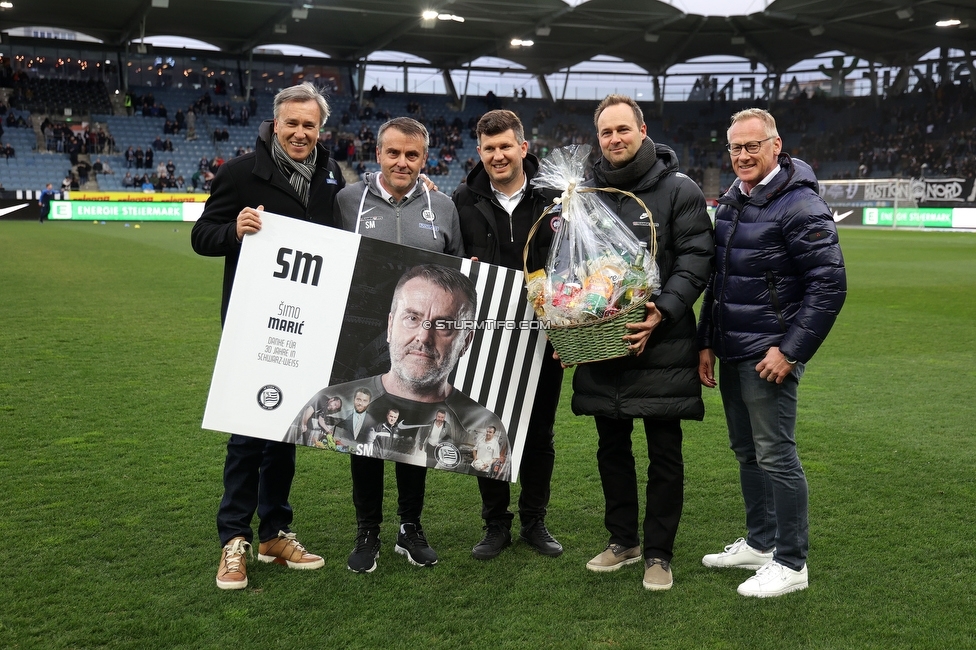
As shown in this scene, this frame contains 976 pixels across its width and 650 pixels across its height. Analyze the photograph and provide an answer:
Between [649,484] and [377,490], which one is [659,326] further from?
[377,490]

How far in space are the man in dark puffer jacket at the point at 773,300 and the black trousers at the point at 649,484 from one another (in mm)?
334

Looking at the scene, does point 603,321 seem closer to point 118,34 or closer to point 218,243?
point 218,243

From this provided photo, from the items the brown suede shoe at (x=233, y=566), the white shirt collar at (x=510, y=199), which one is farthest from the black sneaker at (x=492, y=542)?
the white shirt collar at (x=510, y=199)

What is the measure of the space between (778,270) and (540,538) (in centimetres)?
162

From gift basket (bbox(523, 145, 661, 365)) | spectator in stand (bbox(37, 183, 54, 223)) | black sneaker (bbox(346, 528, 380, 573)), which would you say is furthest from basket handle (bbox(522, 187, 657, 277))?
spectator in stand (bbox(37, 183, 54, 223))

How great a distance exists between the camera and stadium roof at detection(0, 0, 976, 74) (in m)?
35.3

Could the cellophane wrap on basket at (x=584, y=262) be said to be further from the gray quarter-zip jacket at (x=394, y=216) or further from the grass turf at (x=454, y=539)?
the grass turf at (x=454, y=539)

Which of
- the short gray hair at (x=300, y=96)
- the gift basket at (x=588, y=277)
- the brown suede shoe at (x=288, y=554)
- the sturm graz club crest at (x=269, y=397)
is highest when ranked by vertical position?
the short gray hair at (x=300, y=96)

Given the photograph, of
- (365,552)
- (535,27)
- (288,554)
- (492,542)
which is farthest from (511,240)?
(535,27)

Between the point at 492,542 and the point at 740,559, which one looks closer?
the point at 740,559

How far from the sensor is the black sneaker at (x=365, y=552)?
12.1 ft

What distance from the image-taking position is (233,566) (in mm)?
3545

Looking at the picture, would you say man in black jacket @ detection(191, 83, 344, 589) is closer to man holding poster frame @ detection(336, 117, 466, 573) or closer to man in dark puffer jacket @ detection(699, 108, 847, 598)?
man holding poster frame @ detection(336, 117, 466, 573)

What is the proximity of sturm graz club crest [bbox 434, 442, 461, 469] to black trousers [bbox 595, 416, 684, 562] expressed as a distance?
0.63 m
